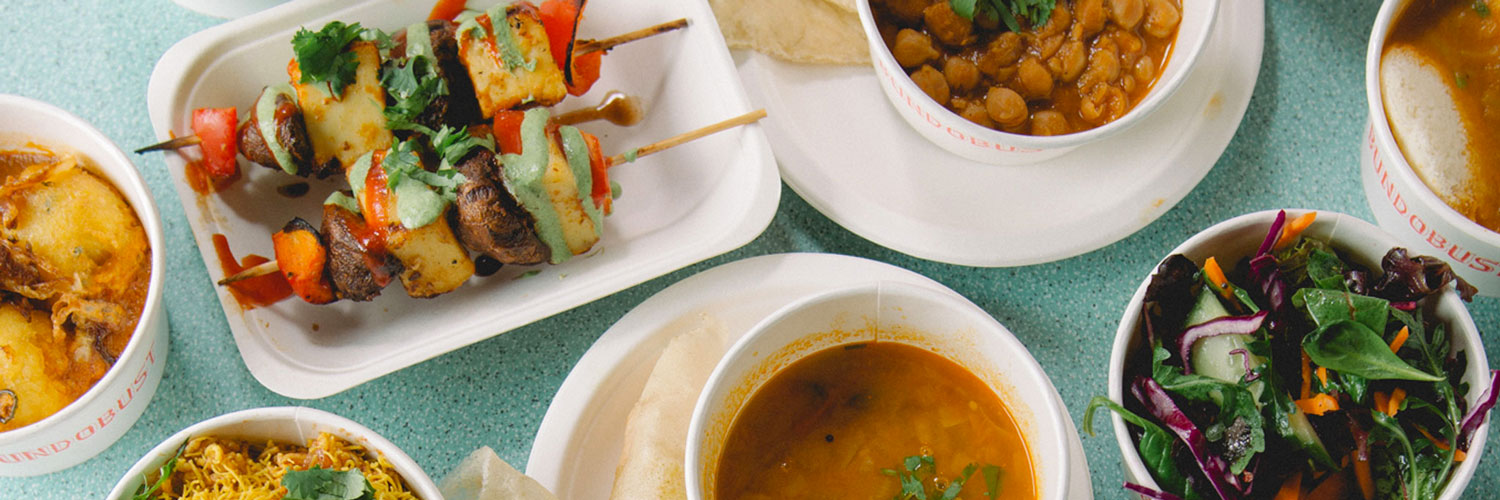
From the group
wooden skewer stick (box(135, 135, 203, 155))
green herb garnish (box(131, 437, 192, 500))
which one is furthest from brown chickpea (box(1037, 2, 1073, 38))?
green herb garnish (box(131, 437, 192, 500))

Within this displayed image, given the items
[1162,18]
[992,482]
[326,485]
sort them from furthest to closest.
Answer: [1162,18] → [992,482] → [326,485]

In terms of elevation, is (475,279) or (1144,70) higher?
(1144,70)

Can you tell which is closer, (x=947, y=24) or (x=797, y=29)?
(x=947, y=24)

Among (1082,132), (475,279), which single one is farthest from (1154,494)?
(475,279)

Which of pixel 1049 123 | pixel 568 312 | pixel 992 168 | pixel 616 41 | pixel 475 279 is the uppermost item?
pixel 616 41

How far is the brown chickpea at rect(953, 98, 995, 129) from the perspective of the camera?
1.95 m

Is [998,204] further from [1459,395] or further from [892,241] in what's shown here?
[1459,395]

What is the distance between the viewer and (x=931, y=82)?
1.93 metres

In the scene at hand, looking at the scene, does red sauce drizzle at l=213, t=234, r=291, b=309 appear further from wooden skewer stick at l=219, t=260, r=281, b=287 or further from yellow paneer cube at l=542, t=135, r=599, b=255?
yellow paneer cube at l=542, t=135, r=599, b=255

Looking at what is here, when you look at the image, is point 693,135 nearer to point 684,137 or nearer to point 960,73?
point 684,137

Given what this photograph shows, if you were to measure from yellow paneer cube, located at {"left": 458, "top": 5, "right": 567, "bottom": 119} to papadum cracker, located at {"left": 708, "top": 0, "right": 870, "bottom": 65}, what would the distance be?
327 millimetres

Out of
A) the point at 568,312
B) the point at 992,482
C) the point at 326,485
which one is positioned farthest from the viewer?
the point at 568,312

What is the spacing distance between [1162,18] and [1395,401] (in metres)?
0.71

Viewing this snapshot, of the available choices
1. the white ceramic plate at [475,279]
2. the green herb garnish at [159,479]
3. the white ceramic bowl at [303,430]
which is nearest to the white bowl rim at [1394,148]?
the white ceramic plate at [475,279]
